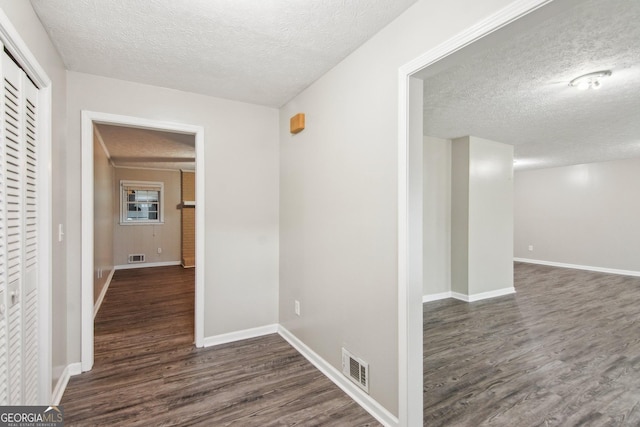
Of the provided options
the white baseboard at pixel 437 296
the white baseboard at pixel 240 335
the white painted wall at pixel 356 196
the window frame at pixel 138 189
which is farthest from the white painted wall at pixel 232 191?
the window frame at pixel 138 189

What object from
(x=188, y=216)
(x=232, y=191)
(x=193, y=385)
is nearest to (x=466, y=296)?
(x=232, y=191)

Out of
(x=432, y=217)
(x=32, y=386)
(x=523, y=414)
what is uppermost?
(x=432, y=217)

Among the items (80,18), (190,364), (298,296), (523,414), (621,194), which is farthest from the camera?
(621,194)

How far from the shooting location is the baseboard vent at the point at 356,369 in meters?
1.96

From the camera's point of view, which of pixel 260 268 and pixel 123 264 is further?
pixel 123 264

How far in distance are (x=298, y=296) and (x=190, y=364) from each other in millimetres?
1078

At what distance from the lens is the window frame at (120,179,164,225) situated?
22.1 feet

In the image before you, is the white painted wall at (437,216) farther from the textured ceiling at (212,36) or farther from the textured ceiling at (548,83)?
the textured ceiling at (212,36)

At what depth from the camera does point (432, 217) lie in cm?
448

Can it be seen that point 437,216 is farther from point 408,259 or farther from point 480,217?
point 408,259

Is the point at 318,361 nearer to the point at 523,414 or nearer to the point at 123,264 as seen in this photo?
the point at 523,414

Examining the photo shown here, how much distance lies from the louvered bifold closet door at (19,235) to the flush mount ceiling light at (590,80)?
3757 millimetres

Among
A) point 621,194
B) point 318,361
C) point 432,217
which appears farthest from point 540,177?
point 318,361

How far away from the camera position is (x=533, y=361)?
8.48 ft
